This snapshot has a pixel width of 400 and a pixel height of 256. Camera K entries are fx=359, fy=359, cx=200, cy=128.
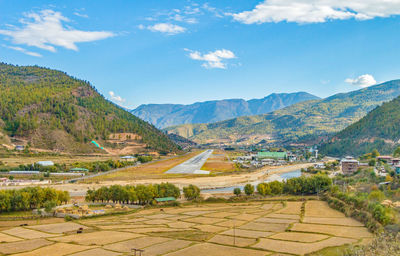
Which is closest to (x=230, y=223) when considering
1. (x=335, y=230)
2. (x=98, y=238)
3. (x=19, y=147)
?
(x=335, y=230)

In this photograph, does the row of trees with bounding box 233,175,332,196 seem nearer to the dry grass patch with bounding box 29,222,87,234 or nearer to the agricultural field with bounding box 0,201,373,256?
the agricultural field with bounding box 0,201,373,256

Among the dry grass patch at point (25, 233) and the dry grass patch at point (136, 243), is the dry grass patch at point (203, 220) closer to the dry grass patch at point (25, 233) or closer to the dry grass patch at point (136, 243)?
the dry grass patch at point (136, 243)

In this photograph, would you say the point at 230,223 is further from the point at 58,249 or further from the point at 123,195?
the point at 123,195

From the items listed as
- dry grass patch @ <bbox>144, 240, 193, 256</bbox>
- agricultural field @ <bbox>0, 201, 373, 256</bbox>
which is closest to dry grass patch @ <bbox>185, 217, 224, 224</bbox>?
agricultural field @ <bbox>0, 201, 373, 256</bbox>

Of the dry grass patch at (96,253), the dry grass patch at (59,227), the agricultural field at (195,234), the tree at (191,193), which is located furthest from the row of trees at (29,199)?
the dry grass patch at (96,253)

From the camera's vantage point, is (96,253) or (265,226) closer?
(96,253)

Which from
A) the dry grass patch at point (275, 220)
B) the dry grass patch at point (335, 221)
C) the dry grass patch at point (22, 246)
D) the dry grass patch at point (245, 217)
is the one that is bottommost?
the dry grass patch at point (335, 221)

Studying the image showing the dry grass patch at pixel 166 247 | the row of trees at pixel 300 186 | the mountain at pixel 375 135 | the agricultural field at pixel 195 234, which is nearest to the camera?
the dry grass patch at pixel 166 247
